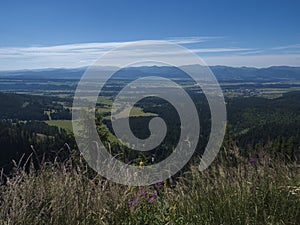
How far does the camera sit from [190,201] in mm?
3287

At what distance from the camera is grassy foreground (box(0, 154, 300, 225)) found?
2830mm

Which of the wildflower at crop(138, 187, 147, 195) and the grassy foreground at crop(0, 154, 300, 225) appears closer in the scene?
the grassy foreground at crop(0, 154, 300, 225)

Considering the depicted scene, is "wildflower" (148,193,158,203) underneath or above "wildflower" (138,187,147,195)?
underneath

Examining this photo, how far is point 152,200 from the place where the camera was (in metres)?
3.19

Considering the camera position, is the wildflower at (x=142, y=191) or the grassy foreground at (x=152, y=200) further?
the wildflower at (x=142, y=191)

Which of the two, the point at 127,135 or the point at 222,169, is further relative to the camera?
the point at 127,135

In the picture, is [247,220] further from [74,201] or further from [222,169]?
[74,201]

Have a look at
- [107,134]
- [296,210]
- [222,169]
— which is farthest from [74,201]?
[107,134]

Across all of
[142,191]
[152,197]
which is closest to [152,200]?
[152,197]

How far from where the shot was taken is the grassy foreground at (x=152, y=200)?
2.83 m

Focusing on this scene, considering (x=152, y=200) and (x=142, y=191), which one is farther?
(x=142, y=191)

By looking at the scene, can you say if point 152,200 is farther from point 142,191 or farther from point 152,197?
point 142,191

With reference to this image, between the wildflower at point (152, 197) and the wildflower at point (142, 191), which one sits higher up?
the wildflower at point (142, 191)

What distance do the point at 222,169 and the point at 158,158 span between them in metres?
1.09
